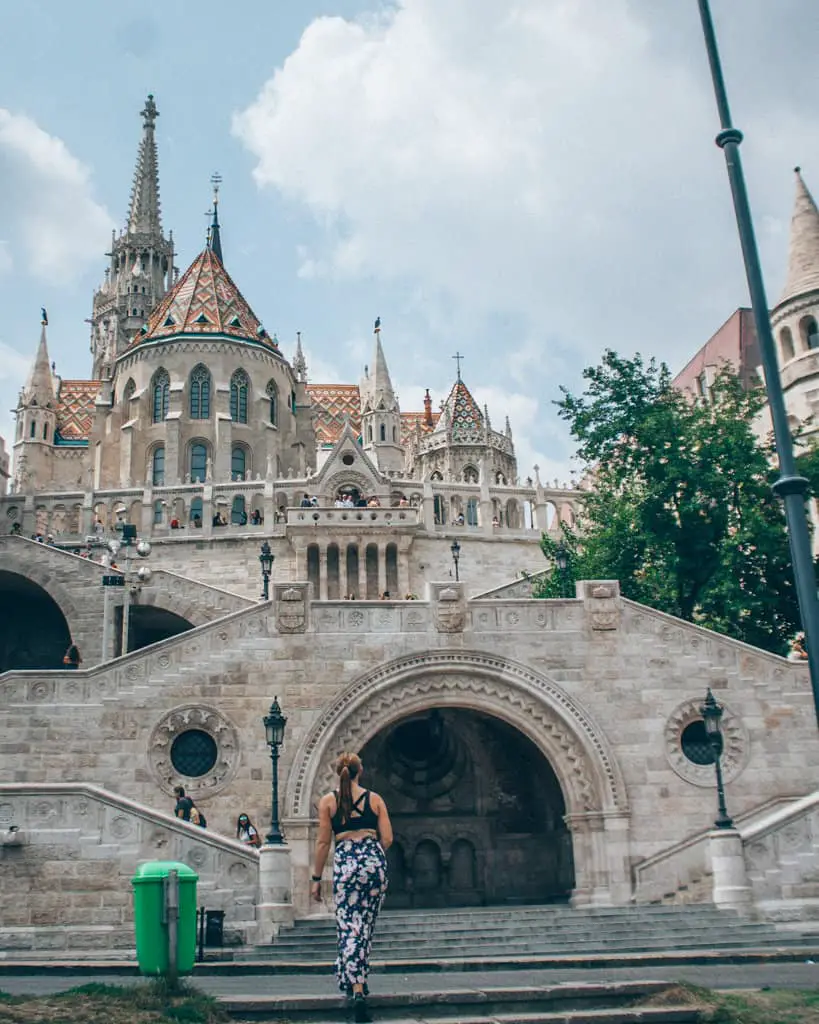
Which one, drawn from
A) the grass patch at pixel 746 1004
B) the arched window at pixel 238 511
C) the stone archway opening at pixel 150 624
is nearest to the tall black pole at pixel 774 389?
the grass patch at pixel 746 1004

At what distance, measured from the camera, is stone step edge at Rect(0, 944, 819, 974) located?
10984mm

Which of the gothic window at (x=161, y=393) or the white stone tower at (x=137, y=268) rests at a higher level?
the white stone tower at (x=137, y=268)

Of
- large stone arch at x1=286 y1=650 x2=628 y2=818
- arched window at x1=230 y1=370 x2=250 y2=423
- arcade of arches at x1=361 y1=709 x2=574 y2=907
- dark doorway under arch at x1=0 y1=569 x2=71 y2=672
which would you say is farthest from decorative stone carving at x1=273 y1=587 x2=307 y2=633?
arched window at x1=230 y1=370 x2=250 y2=423

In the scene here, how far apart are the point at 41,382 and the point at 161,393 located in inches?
529

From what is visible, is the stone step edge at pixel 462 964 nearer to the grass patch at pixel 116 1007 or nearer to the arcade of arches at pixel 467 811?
the grass patch at pixel 116 1007

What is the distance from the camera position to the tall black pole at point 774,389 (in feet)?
28.2

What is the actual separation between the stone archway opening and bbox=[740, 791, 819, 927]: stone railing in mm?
18810

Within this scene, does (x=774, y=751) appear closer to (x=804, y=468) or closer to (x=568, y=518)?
(x=804, y=468)

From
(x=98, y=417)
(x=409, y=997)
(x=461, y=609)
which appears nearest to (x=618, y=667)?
(x=461, y=609)

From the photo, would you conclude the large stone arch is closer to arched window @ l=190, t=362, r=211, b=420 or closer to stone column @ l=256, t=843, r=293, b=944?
stone column @ l=256, t=843, r=293, b=944

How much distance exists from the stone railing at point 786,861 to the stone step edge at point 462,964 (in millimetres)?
4461

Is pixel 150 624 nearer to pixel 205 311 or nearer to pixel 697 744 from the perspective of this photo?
pixel 697 744

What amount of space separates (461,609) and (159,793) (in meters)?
6.07

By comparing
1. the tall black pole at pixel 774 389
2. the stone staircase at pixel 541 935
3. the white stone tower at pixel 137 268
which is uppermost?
the white stone tower at pixel 137 268
